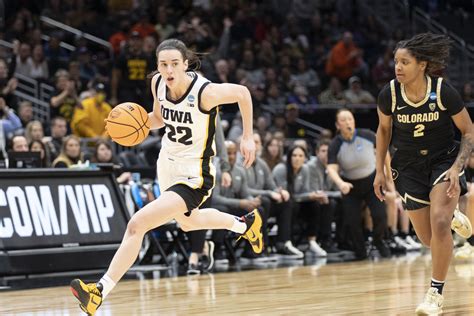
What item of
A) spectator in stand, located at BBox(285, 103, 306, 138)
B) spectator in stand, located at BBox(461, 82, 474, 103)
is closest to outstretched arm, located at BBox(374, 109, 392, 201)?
spectator in stand, located at BBox(285, 103, 306, 138)

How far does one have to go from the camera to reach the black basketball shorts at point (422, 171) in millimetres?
6859

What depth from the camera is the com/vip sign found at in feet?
31.3

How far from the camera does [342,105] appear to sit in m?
17.9

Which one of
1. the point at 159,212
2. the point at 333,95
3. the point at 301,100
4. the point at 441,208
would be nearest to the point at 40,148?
the point at 159,212

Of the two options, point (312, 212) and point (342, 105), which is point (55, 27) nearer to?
point (342, 105)

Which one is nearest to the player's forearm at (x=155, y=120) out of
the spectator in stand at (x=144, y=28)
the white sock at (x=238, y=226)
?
the white sock at (x=238, y=226)

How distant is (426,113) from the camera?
6816 mm

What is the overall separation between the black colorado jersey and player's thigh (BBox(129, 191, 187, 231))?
162cm

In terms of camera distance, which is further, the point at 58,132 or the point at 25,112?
the point at 25,112

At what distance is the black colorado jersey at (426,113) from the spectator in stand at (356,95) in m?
11.2

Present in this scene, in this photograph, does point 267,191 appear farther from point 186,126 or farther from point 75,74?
point 186,126

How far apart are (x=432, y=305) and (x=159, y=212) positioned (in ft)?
6.39

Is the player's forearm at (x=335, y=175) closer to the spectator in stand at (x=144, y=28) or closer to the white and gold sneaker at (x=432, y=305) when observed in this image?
the white and gold sneaker at (x=432, y=305)

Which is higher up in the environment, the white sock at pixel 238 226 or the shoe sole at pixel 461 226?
the white sock at pixel 238 226
